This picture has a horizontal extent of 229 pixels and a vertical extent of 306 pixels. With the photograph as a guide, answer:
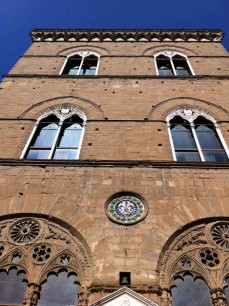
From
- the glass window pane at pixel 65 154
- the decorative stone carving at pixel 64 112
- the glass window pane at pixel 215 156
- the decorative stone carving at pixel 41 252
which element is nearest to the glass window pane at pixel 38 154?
the glass window pane at pixel 65 154

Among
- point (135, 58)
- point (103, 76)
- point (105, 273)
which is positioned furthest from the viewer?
point (135, 58)

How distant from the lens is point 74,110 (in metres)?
9.88

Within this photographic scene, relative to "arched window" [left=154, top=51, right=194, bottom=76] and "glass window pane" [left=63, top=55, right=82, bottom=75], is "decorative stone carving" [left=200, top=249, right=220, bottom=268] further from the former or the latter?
"glass window pane" [left=63, top=55, right=82, bottom=75]

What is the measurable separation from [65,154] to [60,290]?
3.70 meters

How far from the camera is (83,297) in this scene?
514 centimetres

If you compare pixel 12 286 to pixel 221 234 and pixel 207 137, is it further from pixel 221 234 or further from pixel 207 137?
pixel 207 137

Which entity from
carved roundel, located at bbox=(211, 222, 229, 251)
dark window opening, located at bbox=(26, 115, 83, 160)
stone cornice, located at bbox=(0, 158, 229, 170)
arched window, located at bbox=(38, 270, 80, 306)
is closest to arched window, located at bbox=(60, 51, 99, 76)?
dark window opening, located at bbox=(26, 115, 83, 160)

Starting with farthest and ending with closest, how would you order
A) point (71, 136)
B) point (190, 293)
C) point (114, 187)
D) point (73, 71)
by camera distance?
1. point (73, 71)
2. point (71, 136)
3. point (114, 187)
4. point (190, 293)

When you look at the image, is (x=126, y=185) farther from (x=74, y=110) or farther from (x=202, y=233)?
(x=74, y=110)

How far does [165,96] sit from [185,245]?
553cm

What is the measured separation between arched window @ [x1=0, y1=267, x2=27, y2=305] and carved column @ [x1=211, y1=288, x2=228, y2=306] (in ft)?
9.17

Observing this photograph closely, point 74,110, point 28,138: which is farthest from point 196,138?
point 28,138

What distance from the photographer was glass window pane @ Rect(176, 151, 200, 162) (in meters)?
8.18

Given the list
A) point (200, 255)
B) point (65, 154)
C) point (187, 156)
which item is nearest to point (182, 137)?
point (187, 156)
